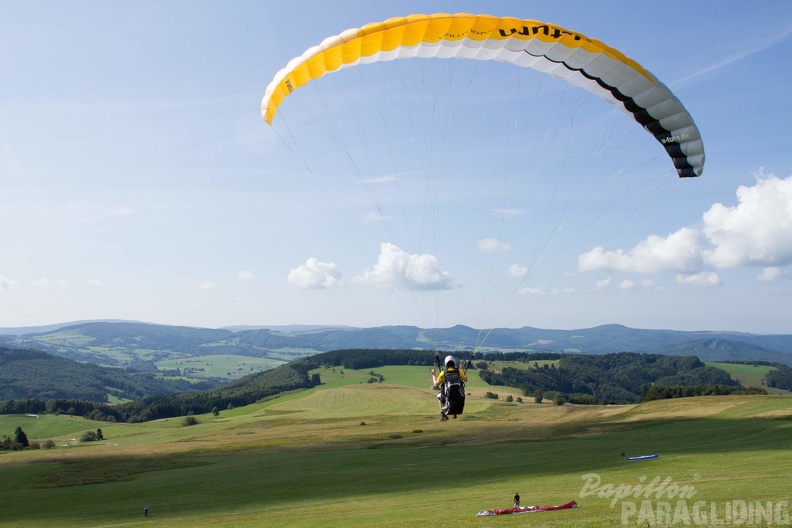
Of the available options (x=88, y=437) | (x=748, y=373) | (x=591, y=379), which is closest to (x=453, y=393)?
(x=88, y=437)

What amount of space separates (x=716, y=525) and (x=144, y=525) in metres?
23.9

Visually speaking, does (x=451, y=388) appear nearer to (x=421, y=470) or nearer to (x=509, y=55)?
(x=509, y=55)

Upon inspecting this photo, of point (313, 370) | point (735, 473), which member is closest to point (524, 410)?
point (735, 473)

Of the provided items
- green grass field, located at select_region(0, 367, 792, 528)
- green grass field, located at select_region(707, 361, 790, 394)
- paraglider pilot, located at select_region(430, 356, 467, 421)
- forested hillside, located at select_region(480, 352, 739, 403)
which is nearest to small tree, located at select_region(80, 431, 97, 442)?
green grass field, located at select_region(0, 367, 792, 528)

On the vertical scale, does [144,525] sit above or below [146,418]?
above

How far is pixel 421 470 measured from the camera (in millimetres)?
38875

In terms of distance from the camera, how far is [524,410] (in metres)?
88.4

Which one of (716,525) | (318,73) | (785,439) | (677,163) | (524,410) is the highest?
(318,73)

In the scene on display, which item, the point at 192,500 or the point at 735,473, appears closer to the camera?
the point at 735,473

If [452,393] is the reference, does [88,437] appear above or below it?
below

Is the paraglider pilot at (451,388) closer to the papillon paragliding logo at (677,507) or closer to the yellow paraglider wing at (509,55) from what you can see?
the papillon paragliding logo at (677,507)

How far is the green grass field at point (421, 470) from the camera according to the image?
24.2 m

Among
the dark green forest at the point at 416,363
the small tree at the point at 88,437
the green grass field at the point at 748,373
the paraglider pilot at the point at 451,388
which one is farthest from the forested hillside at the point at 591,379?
the paraglider pilot at the point at 451,388

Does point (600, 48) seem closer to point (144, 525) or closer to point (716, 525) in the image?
point (716, 525)
